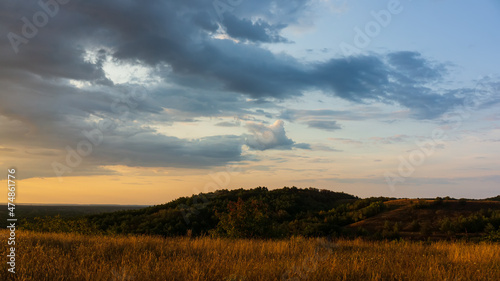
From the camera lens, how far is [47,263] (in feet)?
24.8

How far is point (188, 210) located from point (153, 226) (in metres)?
5.26

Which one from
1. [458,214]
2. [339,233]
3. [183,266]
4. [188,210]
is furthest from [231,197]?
[183,266]

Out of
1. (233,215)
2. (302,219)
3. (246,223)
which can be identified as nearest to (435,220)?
(302,219)

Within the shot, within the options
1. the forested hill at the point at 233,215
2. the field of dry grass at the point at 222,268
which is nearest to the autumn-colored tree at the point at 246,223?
the forested hill at the point at 233,215

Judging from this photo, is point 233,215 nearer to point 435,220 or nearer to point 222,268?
point 222,268

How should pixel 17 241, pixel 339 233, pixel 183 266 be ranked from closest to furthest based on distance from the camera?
pixel 183 266
pixel 17 241
pixel 339 233

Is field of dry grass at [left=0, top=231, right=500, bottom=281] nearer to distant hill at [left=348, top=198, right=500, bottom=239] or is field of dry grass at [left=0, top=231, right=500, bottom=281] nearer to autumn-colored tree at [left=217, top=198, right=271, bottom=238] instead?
autumn-colored tree at [left=217, top=198, right=271, bottom=238]

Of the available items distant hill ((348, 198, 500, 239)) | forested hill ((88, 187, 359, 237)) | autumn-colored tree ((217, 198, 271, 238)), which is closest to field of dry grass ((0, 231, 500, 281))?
autumn-colored tree ((217, 198, 271, 238))

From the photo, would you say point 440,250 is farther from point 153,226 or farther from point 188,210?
point 188,210

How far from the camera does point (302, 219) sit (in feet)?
97.7

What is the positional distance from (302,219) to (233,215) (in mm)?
14115

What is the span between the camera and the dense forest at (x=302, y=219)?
1733cm

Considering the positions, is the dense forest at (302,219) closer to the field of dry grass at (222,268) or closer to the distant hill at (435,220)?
the distant hill at (435,220)

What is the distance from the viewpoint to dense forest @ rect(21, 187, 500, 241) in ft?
56.9
